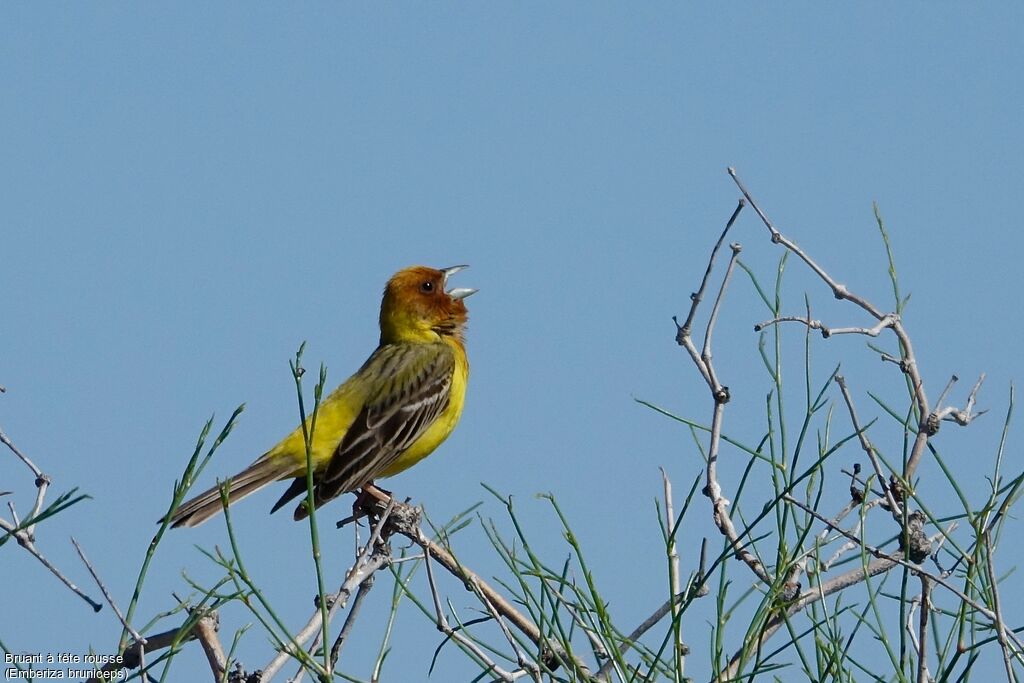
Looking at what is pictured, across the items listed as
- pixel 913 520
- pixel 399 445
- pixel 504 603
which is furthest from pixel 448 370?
pixel 913 520

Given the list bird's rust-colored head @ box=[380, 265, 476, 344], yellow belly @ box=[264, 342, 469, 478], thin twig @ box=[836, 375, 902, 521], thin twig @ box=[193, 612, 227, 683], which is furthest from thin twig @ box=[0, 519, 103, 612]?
bird's rust-colored head @ box=[380, 265, 476, 344]

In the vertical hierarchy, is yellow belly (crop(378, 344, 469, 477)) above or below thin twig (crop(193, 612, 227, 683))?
above

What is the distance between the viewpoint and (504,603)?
3.87 metres

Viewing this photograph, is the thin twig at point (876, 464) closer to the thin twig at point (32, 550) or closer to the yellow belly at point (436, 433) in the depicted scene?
the thin twig at point (32, 550)

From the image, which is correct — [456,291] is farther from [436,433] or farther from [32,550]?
[32,550]

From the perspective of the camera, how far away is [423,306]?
28.8ft

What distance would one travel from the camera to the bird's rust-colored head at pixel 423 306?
8758 millimetres

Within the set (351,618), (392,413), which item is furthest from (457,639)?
(392,413)

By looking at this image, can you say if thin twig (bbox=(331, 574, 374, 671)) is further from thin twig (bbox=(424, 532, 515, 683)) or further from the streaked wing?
the streaked wing

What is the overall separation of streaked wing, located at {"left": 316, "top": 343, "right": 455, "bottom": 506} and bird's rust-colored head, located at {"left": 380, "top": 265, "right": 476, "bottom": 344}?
0.48 ft

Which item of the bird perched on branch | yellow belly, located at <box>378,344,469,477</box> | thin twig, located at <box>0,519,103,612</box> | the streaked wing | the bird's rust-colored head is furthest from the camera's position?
the bird's rust-colored head

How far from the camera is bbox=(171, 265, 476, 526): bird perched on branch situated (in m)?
7.26

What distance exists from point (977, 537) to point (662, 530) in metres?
0.79

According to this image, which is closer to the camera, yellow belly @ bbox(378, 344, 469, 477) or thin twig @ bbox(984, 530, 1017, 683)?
thin twig @ bbox(984, 530, 1017, 683)
